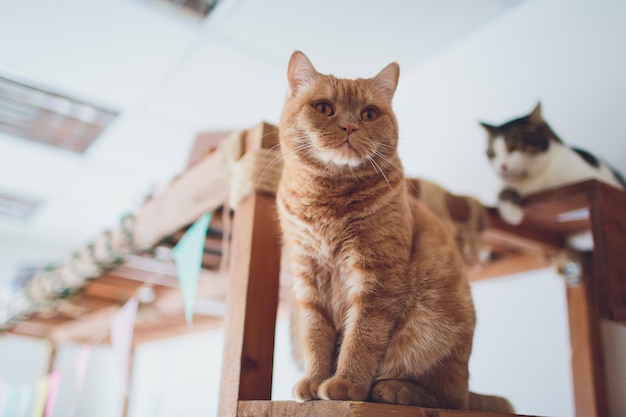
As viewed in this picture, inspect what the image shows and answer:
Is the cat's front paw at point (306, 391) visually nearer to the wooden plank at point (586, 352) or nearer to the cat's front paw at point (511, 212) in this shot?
the cat's front paw at point (511, 212)

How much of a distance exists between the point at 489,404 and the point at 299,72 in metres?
0.71

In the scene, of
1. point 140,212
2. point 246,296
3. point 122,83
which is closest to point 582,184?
point 246,296

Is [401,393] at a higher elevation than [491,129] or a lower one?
lower

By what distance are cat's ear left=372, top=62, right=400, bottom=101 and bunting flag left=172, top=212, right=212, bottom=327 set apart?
54 cm

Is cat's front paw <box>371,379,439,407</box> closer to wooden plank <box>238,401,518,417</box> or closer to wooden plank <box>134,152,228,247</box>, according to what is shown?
wooden plank <box>238,401,518,417</box>

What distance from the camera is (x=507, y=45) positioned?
178 centimetres

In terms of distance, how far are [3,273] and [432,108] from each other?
153 inches

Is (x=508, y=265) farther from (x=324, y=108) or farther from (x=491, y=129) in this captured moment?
(x=324, y=108)

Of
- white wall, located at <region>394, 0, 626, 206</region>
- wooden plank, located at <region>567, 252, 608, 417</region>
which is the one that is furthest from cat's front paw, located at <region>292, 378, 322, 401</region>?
white wall, located at <region>394, 0, 626, 206</region>

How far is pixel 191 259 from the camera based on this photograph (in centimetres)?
125

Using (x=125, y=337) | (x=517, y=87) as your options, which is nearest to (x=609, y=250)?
(x=517, y=87)

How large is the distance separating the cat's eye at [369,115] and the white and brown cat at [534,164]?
0.65 metres

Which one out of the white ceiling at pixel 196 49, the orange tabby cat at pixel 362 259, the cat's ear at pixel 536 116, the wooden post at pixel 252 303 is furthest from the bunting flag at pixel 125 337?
the cat's ear at pixel 536 116

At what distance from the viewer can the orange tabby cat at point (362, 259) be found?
33.3 inches
